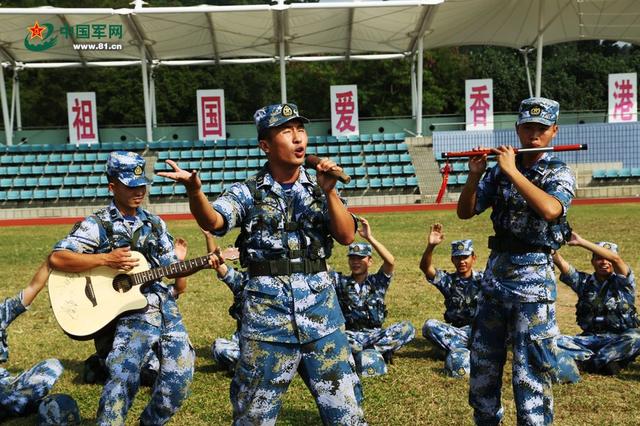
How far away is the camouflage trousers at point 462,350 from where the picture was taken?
6.89m

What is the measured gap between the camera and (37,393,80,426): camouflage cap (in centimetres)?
589

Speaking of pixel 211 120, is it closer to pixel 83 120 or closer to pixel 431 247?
pixel 83 120

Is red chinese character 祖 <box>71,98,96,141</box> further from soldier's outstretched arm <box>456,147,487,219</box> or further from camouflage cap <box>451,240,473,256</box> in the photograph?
soldier's outstretched arm <box>456,147,487,219</box>

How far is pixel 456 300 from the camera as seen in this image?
8.16 meters

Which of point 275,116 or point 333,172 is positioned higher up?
point 275,116

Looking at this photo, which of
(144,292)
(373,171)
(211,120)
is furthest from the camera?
(211,120)

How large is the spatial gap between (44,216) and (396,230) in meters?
17.2

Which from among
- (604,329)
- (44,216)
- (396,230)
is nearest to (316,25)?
(44,216)

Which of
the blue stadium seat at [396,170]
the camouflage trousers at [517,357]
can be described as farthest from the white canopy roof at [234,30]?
the camouflage trousers at [517,357]

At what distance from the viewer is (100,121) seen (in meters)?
58.3

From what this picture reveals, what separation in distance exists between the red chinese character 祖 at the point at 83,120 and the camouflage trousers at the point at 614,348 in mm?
32281

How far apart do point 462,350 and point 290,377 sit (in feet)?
11.8

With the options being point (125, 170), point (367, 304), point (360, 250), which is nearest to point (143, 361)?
point (125, 170)

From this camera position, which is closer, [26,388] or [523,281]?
[523,281]
